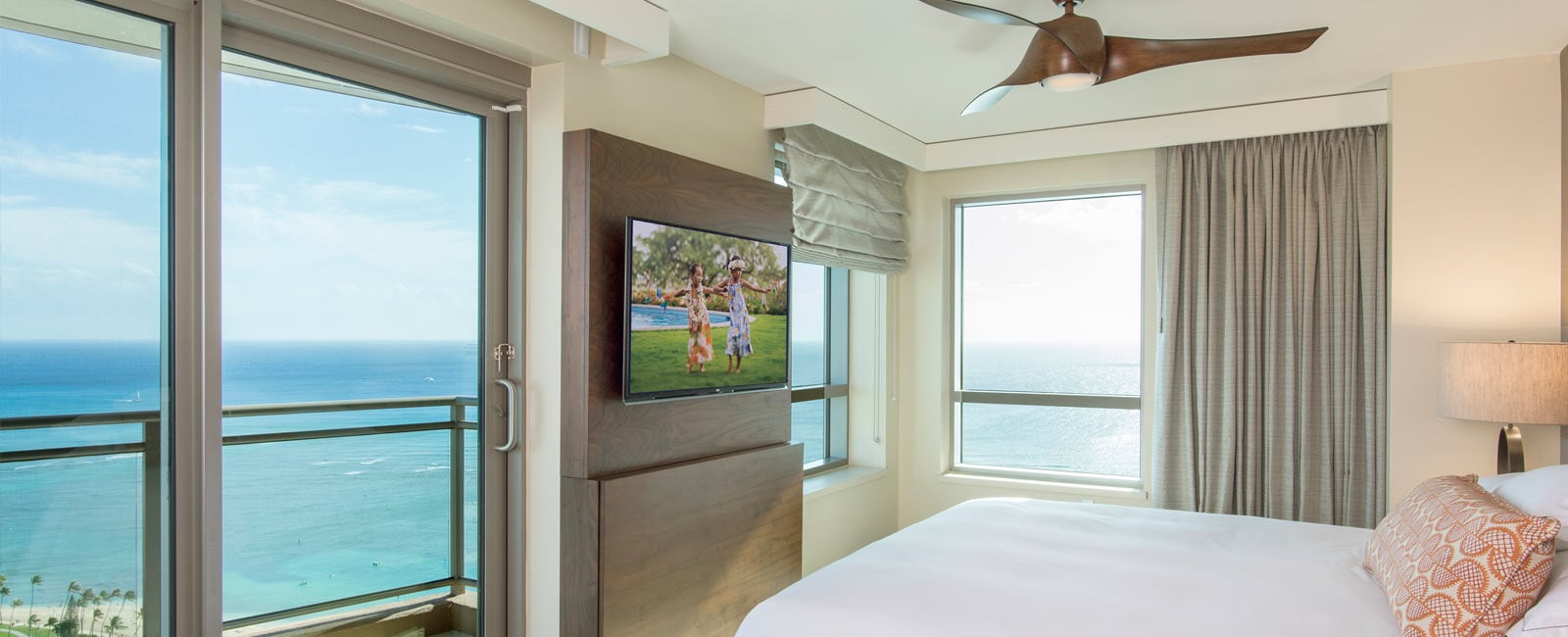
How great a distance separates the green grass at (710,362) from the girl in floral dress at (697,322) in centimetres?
3

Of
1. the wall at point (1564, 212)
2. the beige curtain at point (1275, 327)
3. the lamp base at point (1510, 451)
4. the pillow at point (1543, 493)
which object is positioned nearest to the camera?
the pillow at point (1543, 493)

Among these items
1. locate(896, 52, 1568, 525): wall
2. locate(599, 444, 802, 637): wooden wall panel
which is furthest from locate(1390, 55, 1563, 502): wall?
locate(599, 444, 802, 637): wooden wall panel

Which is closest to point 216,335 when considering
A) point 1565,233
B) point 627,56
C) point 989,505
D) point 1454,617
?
point 627,56

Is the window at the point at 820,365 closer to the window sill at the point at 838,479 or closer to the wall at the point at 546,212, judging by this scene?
the window sill at the point at 838,479

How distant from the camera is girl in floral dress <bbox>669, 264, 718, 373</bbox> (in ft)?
9.80

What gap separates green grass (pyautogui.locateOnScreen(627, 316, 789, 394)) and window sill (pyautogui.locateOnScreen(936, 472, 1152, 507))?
1.68 meters

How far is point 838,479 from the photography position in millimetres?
4445

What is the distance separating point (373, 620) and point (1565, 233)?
4073 mm

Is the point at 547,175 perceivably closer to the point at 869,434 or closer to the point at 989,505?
the point at 989,505

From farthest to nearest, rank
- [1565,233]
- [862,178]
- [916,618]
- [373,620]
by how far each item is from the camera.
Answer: [862,178], [1565,233], [373,620], [916,618]

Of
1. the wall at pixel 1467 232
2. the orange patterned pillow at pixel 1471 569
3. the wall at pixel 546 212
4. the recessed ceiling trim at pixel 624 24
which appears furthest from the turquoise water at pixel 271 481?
the wall at pixel 1467 232

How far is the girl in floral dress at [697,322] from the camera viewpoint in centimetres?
299

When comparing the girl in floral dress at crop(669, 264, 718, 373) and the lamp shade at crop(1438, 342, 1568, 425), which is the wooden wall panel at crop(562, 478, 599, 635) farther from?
the lamp shade at crop(1438, 342, 1568, 425)

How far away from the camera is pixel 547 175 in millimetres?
2764
